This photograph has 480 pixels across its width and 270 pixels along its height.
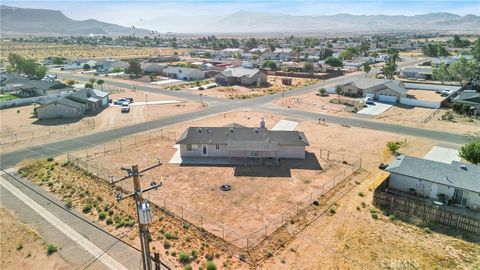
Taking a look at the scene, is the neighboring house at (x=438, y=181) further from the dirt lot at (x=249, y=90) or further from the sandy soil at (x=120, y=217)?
the dirt lot at (x=249, y=90)

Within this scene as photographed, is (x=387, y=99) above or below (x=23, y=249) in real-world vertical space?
above

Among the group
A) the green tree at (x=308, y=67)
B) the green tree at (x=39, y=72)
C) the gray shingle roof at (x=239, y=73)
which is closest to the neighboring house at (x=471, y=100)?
the gray shingle roof at (x=239, y=73)

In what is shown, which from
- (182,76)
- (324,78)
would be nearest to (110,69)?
(182,76)

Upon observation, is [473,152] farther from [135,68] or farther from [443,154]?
[135,68]

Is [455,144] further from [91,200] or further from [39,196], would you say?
[39,196]

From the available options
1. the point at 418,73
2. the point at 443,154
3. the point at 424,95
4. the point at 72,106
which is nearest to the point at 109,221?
the point at 443,154

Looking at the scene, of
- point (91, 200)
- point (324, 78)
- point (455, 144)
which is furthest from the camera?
point (324, 78)
